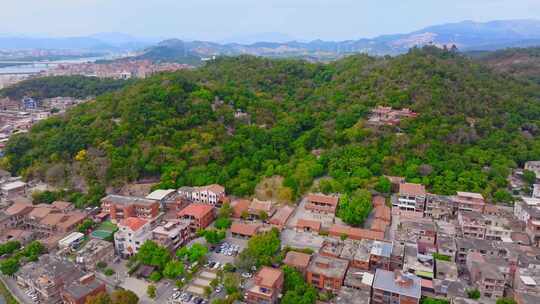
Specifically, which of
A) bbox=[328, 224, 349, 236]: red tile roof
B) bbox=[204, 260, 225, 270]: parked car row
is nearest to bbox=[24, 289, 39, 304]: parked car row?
bbox=[204, 260, 225, 270]: parked car row

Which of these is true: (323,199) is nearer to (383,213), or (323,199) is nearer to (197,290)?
(383,213)

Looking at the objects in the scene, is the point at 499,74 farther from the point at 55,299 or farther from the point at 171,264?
the point at 55,299

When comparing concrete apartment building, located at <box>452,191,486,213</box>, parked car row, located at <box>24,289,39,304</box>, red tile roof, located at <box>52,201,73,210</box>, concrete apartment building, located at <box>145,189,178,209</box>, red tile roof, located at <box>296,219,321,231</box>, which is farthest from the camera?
red tile roof, located at <box>52,201,73,210</box>

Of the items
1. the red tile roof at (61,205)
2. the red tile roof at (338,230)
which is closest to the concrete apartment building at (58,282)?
the red tile roof at (61,205)

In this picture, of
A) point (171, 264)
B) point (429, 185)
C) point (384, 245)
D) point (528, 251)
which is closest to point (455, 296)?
point (384, 245)

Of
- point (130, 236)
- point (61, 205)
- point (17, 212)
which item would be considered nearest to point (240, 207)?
point (130, 236)

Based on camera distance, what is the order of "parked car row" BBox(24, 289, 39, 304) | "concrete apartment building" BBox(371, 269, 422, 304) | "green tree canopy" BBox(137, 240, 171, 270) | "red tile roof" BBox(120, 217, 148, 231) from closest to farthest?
"concrete apartment building" BBox(371, 269, 422, 304)
"parked car row" BBox(24, 289, 39, 304)
"green tree canopy" BBox(137, 240, 171, 270)
"red tile roof" BBox(120, 217, 148, 231)

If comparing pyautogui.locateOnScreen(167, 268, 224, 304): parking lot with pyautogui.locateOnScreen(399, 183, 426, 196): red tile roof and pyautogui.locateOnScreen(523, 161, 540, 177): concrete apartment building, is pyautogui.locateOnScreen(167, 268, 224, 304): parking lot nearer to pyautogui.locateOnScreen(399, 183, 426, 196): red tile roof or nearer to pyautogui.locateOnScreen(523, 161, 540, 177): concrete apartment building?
pyautogui.locateOnScreen(399, 183, 426, 196): red tile roof
